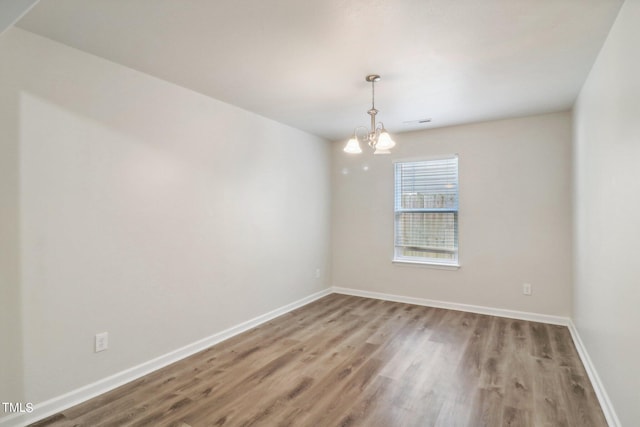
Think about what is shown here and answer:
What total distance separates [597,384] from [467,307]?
1958 mm

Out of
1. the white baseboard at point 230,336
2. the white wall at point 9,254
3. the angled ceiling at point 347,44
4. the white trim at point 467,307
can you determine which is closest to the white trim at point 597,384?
the white baseboard at point 230,336

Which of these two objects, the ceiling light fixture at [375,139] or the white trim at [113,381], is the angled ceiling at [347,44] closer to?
the ceiling light fixture at [375,139]

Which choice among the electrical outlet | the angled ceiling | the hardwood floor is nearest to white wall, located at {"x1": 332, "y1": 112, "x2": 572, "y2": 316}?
the hardwood floor

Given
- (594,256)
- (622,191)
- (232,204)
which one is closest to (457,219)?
(594,256)

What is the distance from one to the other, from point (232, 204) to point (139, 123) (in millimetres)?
1200

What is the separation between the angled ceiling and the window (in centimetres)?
136

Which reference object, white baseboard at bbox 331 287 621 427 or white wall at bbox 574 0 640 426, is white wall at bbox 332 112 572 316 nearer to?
white baseboard at bbox 331 287 621 427

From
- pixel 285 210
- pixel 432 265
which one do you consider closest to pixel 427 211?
pixel 432 265

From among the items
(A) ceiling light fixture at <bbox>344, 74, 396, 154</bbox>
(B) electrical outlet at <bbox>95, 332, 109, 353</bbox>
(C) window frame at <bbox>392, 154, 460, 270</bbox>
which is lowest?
(B) electrical outlet at <bbox>95, 332, 109, 353</bbox>

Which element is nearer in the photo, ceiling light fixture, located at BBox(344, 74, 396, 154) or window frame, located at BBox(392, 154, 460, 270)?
ceiling light fixture, located at BBox(344, 74, 396, 154)

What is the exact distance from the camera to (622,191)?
1.85 m

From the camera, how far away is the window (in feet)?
14.8

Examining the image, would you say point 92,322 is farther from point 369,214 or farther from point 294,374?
point 369,214

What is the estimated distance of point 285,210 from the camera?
436cm
